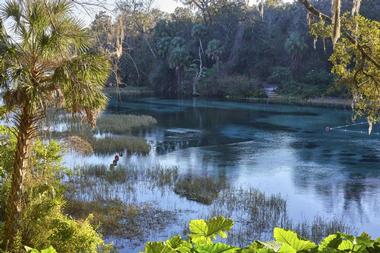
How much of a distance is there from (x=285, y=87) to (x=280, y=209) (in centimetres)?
4496

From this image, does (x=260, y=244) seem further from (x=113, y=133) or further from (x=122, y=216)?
(x=113, y=133)

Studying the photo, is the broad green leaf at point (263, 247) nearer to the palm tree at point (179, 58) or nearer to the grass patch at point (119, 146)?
the grass patch at point (119, 146)

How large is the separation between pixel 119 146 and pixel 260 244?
84.0ft

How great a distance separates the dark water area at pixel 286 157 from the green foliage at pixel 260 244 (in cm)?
1110

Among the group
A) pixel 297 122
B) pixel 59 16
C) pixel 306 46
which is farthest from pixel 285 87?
pixel 59 16

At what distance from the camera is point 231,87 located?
63.7m

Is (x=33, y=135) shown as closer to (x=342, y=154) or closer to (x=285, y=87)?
(x=342, y=154)

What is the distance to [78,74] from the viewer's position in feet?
27.8

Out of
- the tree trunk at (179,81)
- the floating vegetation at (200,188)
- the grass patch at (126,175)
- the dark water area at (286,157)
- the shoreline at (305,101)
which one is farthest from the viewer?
the tree trunk at (179,81)

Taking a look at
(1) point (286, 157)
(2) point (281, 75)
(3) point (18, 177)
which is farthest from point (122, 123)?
(2) point (281, 75)

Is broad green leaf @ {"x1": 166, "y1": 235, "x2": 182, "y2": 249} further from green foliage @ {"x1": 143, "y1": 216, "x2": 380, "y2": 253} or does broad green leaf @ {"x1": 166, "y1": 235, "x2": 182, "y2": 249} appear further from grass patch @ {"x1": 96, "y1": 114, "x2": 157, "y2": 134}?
grass patch @ {"x1": 96, "y1": 114, "x2": 157, "y2": 134}

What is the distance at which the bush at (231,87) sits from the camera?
62.9 m

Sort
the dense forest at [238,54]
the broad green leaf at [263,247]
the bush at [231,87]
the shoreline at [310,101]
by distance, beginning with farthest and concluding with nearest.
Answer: the bush at [231,87] → the dense forest at [238,54] → the shoreline at [310,101] → the broad green leaf at [263,247]

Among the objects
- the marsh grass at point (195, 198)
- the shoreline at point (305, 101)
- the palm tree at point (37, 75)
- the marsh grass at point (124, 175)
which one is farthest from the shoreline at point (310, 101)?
the palm tree at point (37, 75)
